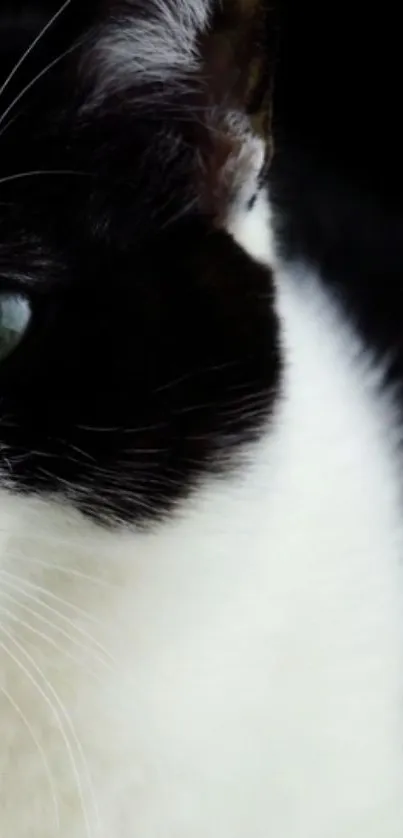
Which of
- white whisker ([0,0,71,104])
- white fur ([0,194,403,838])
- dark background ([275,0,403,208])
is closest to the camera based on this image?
white whisker ([0,0,71,104])

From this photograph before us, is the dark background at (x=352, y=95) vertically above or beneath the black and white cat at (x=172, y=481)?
above

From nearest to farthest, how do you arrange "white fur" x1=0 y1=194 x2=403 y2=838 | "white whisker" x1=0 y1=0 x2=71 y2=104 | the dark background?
1. "white whisker" x1=0 y1=0 x2=71 y2=104
2. "white fur" x1=0 y1=194 x2=403 y2=838
3. the dark background

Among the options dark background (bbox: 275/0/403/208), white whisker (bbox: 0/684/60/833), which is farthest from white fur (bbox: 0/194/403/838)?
dark background (bbox: 275/0/403/208)

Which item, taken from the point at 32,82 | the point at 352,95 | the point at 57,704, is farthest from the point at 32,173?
the point at 352,95

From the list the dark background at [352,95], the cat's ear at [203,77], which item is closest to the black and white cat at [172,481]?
the cat's ear at [203,77]

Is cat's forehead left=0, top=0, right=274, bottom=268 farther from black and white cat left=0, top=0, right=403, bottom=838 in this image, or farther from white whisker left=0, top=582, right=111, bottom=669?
white whisker left=0, top=582, right=111, bottom=669

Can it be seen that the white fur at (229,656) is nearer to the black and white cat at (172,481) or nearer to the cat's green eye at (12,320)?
the black and white cat at (172,481)

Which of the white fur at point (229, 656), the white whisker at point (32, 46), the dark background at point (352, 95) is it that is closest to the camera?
the white whisker at point (32, 46)

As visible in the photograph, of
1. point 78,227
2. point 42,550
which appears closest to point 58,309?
point 78,227
